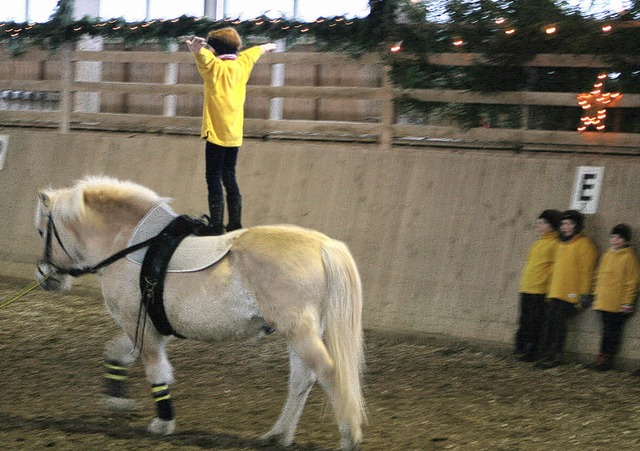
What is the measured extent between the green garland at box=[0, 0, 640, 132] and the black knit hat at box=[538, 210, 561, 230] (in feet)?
4.51

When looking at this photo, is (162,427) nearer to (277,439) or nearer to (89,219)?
(277,439)

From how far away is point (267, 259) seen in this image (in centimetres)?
583

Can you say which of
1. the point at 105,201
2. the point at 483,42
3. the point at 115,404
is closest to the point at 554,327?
the point at 483,42

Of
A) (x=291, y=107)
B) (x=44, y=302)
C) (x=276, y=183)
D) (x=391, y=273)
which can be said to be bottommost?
(x=44, y=302)

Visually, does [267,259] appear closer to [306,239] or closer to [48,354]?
[306,239]

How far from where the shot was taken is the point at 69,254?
21.3 ft

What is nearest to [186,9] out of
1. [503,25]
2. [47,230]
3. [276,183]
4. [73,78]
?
[73,78]

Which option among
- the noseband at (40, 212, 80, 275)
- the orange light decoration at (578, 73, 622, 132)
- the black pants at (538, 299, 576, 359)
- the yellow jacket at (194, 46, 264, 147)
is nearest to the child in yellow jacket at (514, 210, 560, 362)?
the black pants at (538, 299, 576, 359)

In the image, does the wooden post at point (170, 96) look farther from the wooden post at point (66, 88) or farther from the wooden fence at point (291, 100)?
the wooden post at point (66, 88)

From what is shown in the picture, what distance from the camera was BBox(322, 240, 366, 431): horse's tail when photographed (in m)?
5.56

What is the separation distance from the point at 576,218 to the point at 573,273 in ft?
1.67

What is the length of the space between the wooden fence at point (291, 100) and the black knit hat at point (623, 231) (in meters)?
1.12

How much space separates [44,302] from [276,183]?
295 cm

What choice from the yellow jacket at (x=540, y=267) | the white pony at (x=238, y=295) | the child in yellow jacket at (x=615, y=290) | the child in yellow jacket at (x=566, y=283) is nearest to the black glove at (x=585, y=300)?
the child in yellow jacket at (x=566, y=283)
